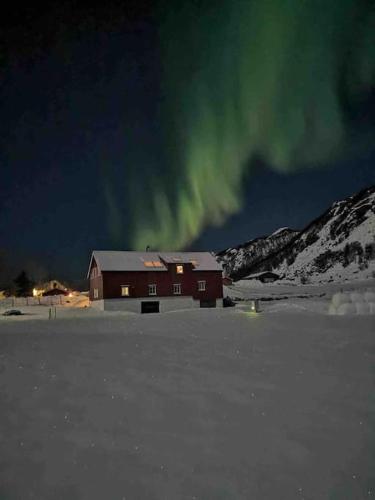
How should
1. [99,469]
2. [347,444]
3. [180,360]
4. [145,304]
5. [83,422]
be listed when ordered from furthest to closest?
[145,304] → [180,360] → [83,422] → [347,444] → [99,469]

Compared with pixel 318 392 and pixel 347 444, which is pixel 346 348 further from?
pixel 347 444

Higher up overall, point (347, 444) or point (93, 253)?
point (93, 253)

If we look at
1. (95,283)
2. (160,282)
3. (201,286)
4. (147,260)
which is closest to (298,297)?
(201,286)

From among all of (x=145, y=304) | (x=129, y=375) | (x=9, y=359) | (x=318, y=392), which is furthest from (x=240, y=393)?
(x=145, y=304)

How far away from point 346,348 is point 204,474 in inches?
335

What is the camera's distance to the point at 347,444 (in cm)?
525

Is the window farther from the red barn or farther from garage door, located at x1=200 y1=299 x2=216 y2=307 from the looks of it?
garage door, located at x1=200 y1=299 x2=216 y2=307

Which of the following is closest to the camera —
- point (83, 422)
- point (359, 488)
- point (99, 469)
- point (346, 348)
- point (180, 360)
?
point (359, 488)

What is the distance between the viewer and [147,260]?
51750 mm

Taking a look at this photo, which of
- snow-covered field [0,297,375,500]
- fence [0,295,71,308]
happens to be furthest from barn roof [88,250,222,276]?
snow-covered field [0,297,375,500]

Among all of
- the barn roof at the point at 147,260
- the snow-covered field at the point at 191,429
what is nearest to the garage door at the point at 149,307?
the barn roof at the point at 147,260

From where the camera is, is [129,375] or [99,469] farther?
[129,375]

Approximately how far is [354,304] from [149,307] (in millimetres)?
28559

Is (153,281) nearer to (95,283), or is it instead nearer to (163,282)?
(163,282)
